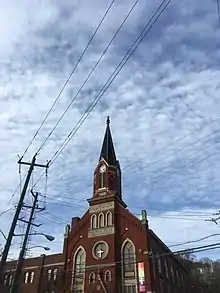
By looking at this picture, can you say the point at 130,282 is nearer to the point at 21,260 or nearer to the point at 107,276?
the point at 107,276

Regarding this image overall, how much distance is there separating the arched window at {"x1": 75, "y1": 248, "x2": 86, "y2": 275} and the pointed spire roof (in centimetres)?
1320

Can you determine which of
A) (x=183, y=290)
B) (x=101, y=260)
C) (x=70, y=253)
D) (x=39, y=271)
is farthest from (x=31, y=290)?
(x=183, y=290)

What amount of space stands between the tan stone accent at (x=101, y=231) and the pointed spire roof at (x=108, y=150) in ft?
33.7

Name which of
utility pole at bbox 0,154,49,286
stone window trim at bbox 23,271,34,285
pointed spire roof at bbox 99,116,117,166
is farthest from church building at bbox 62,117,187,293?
utility pole at bbox 0,154,49,286

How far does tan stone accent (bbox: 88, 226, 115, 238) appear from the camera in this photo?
4606 centimetres

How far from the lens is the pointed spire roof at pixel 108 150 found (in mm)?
53812

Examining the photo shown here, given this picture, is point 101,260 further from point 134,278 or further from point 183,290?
point 183,290

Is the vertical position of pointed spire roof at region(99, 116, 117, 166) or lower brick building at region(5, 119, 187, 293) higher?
pointed spire roof at region(99, 116, 117, 166)

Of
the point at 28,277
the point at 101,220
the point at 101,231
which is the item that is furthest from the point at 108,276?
the point at 28,277

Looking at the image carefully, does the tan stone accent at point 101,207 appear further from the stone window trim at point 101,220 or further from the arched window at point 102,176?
the arched window at point 102,176

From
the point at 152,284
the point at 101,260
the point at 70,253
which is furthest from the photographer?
the point at 70,253

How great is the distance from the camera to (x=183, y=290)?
58062 mm

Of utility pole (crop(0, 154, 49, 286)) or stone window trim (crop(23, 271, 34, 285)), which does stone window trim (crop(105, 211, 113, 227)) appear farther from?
utility pole (crop(0, 154, 49, 286))

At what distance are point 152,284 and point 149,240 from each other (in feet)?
17.7
